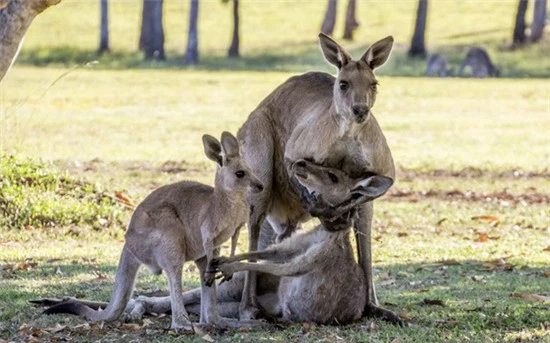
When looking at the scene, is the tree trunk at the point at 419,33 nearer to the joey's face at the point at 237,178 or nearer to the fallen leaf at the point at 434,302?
the fallen leaf at the point at 434,302

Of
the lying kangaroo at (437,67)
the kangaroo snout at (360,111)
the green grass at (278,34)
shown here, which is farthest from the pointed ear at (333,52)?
the lying kangaroo at (437,67)

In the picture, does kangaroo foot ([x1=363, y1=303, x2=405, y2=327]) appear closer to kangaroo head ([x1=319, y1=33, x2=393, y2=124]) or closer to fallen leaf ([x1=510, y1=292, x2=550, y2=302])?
kangaroo head ([x1=319, y1=33, x2=393, y2=124])

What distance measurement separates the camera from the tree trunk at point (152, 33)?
44.6 m

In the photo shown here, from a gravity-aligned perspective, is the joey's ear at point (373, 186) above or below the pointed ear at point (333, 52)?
below

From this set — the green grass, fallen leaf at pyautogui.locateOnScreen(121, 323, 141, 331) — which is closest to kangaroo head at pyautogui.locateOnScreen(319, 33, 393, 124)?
fallen leaf at pyautogui.locateOnScreen(121, 323, 141, 331)

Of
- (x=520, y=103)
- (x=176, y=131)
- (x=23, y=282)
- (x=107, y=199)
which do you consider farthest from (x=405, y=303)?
(x=520, y=103)

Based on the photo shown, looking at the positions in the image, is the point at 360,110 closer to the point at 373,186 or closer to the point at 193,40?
the point at 373,186

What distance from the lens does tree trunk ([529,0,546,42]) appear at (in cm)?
4712

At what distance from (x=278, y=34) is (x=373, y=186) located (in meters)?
45.5

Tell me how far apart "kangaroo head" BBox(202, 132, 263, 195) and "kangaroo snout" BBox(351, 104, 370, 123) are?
76 centimetres

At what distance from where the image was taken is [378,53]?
7.72 metres

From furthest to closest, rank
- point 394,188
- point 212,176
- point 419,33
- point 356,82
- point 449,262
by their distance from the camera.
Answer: point 419,33
point 212,176
point 394,188
point 449,262
point 356,82

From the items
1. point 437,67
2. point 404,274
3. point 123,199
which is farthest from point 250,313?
point 437,67

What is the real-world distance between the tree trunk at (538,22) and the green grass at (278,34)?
0.48 metres
